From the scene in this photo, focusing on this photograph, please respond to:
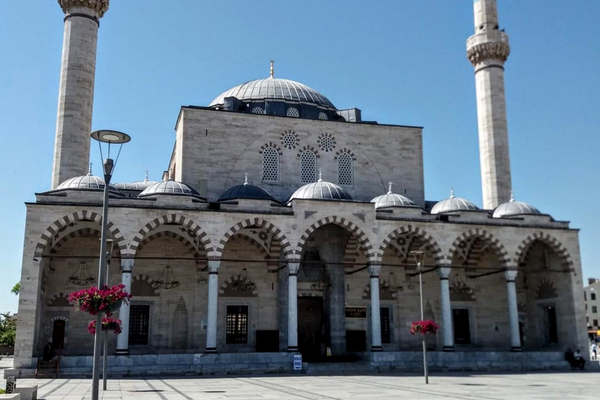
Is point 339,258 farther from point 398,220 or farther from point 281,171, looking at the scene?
point 281,171

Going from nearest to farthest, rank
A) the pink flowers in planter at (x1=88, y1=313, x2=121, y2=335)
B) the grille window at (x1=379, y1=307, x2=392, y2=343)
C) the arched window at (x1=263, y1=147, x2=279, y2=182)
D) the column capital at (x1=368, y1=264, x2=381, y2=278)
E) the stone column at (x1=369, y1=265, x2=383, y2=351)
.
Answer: the pink flowers in planter at (x1=88, y1=313, x2=121, y2=335) < the stone column at (x1=369, y1=265, x2=383, y2=351) < the column capital at (x1=368, y1=264, x2=381, y2=278) < the grille window at (x1=379, y1=307, x2=392, y2=343) < the arched window at (x1=263, y1=147, x2=279, y2=182)

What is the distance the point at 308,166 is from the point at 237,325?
277 inches

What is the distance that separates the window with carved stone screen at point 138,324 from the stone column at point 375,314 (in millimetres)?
7910

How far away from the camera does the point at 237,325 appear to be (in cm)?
2269

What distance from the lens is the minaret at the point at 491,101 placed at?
27.0m

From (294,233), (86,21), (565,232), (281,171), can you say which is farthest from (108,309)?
(565,232)

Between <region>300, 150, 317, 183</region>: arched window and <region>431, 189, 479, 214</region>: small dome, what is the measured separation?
5.06 m

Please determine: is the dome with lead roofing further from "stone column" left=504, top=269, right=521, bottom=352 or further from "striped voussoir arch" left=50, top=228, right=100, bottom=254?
"stone column" left=504, top=269, right=521, bottom=352

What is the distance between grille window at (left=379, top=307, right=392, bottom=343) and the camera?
2428 cm

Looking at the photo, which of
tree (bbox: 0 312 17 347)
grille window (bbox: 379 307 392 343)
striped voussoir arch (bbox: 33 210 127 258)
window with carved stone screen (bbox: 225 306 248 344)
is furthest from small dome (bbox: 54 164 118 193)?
tree (bbox: 0 312 17 347)

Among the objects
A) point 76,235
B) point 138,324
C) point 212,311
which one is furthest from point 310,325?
point 76,235

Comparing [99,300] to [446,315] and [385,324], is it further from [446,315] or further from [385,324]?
[385,324]

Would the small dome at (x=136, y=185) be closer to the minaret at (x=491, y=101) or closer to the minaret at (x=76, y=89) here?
the minaret at (x=76, y=89)

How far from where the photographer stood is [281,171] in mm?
24906
